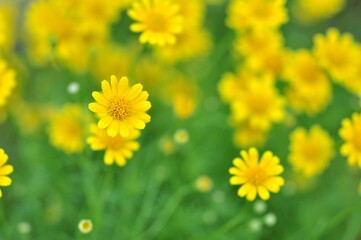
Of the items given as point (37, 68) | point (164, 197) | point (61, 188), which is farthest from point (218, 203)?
point (37, 68)

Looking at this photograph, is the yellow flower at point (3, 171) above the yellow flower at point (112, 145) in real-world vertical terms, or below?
below

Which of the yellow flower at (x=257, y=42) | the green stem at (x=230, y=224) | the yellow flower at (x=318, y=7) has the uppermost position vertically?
the yellow flower at (x=318, y=7)

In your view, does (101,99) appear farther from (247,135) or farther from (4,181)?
(247,135)

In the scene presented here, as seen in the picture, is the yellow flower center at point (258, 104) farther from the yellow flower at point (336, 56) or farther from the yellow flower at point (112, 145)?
the yellow flower at point (112, 145)

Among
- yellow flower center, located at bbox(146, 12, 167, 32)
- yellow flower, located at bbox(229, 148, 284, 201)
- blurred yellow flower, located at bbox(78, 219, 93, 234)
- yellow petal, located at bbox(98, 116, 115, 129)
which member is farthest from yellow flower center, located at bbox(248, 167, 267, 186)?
yellow flower center, located at bbox(146, 12, 167, 32)

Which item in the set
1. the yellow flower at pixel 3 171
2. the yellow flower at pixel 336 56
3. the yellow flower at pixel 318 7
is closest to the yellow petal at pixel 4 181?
the yellow flower at pixel 3 171

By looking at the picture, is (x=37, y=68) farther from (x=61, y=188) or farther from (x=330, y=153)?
(x=330, y=153)

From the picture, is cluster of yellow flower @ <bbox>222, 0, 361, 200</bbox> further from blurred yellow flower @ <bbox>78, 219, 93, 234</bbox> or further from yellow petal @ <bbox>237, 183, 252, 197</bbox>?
blurred yellow flower @ <bbox>78, 219, 93, 234</bbox>
